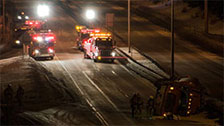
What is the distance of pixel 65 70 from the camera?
116ft

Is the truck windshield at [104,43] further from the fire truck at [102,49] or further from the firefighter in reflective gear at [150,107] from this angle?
the firefighter in reflective gear at [150,107]

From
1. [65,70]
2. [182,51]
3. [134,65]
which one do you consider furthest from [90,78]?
[182,51]

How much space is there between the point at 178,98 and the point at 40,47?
20.9m

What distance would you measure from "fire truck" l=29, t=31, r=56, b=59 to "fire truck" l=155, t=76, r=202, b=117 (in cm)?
1989

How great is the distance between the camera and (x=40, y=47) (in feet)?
132

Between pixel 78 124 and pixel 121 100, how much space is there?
606 centimetres

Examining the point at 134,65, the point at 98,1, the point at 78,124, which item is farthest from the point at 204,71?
the point at 98,1

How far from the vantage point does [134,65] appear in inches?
1491

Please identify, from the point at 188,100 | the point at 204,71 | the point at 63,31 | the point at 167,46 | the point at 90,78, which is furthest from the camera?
the point at 63,31

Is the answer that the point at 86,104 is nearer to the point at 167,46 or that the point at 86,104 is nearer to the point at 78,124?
the point at 78,124

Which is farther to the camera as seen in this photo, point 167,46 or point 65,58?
point 167,46

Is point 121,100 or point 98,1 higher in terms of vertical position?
point 98,1

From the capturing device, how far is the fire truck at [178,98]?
860 inches

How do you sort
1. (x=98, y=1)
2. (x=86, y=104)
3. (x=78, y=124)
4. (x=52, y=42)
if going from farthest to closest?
1. (x=98, y=1)
2. (x=52, y=42)
3. (x=86, y=104)
4. (x=78, y=124)
